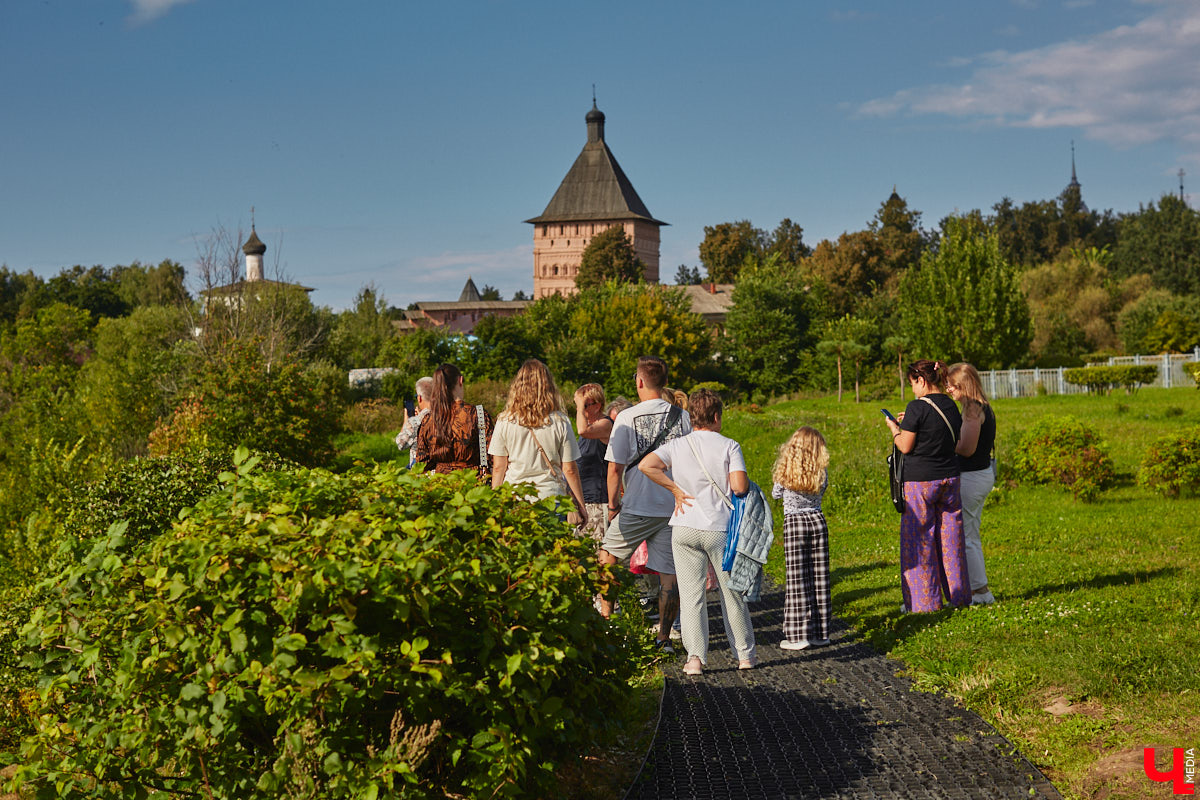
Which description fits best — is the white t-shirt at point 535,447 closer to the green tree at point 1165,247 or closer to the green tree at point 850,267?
the green tree at point 850,267

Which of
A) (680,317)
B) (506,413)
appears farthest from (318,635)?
(680,317)

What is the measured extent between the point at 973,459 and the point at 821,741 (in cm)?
328

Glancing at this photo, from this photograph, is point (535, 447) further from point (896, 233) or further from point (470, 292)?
point (470, 292)

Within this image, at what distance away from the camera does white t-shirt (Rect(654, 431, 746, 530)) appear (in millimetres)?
6348

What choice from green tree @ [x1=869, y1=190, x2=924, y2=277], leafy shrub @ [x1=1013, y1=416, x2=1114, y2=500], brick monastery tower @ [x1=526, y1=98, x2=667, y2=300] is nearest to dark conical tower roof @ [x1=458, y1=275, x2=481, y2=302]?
brick monastery tower @ [x1=526, y1=98, x2=667, y2=300]

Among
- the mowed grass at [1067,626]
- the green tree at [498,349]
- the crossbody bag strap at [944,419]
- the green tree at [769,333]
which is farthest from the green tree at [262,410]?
the green tree at [769,333]

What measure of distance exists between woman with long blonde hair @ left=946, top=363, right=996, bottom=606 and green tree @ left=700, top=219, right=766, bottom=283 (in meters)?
91.3

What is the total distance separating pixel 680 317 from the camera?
5500cm

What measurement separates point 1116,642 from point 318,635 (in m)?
5.05

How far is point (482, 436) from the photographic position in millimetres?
7449

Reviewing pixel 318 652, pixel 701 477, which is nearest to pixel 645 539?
pixel 701 477

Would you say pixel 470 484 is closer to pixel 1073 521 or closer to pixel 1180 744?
pixel 1180 744

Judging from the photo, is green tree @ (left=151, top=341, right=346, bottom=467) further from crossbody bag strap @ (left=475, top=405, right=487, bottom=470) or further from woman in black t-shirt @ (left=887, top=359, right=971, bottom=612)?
woman in black t-shirt @ (left=887, top=359, right=971, bottom=612)

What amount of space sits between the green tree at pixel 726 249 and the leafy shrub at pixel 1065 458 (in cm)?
8380
